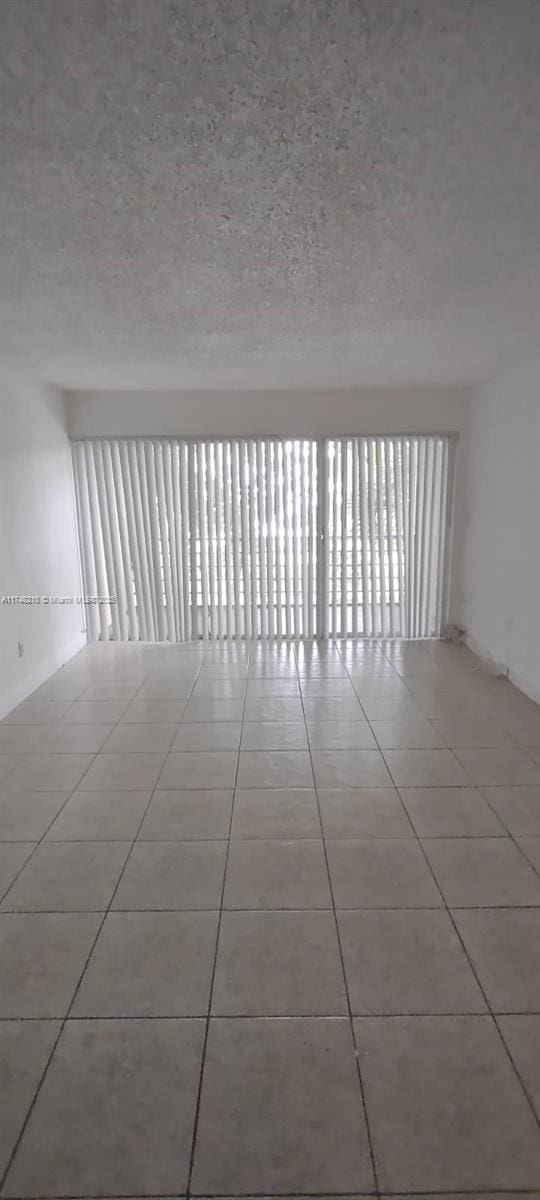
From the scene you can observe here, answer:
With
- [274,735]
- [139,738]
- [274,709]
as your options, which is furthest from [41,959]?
[274,709]

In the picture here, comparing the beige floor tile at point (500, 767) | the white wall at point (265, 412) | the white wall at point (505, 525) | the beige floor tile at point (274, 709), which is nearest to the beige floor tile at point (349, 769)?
the beige floor tile at point (500, 767)

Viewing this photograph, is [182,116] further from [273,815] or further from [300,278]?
[273,815]

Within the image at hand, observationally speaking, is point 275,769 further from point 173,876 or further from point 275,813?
point 173,876

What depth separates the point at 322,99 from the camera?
1358 millimetres

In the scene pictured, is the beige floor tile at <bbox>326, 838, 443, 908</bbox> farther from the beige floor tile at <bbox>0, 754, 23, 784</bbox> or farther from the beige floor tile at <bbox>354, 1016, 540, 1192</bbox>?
the beige floor tile at <bbox>0, 754, 23, 784</bbox>

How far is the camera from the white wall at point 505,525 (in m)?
4.01

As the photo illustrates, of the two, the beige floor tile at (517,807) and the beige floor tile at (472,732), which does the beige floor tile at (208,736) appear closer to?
the beige floor tile at (472,732)

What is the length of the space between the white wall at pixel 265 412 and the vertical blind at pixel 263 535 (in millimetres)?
108

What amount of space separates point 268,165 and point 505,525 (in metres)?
3.44

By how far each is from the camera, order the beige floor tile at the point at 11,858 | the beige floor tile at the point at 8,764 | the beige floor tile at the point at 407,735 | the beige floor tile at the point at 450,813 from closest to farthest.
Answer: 1. the beige floor tile at the point at 11,858
2. the beige floor tile at the point at 450,813
3. the beige floor tile at the point at 8,764
4. the beige floor tile at the point at 407,735

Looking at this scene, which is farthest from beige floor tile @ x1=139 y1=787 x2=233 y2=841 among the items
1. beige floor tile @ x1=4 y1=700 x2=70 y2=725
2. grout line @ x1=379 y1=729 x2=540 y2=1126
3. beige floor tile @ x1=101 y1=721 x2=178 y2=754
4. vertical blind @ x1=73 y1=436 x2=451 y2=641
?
vertical blind @ x1=73 y1=436 x2=451 y2=641

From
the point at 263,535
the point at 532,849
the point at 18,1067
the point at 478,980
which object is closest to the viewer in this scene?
the point at 18,1067

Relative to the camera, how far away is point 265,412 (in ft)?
17.2

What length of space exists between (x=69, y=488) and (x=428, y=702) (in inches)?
140
